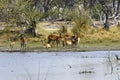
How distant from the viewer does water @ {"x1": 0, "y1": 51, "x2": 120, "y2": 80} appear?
21609mm

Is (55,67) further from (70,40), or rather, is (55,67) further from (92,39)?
(92,39)

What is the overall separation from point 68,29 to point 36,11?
3.85m

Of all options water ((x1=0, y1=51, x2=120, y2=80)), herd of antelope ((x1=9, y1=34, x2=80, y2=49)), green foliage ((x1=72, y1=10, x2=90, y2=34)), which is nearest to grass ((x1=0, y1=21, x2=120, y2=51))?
green foliage ((x1=72, y1=10, x2=90, y2=34))

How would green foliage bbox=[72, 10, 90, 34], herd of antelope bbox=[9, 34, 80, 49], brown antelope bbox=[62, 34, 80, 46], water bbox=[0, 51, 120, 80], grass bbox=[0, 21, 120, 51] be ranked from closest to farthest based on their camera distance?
1. water bbox=[0, 51, 120, 80]
2. herd of antelope bbox=[9, 34, 80, 49]
3. brown antelope bbox=[62, 34, 80, 46]
4. grass bbox=[0, 21, 120, 51]
5. green foliage bbox=[72, 10, 90, 34]

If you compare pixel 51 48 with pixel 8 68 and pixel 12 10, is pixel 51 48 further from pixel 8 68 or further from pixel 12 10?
pixel 8 68

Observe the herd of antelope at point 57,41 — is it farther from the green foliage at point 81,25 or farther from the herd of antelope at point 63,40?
the green foliage at point 81,25

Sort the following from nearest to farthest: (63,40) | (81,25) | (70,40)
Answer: (70,40)
(63,40)
(81,25)

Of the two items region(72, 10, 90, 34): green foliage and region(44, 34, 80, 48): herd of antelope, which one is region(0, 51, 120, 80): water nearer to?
region(44, 34, 80, 48): herd of antelope

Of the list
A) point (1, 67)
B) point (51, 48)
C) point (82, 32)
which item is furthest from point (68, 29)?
point (1, 67)

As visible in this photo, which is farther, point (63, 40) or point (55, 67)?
point (63, 40)

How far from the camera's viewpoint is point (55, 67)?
1024 inches

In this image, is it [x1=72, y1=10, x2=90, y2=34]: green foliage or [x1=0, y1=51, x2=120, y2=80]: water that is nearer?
[x1=0, y1=51, x2=120, y2=80]: water

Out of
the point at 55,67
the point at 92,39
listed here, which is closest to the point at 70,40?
the point at 92,39

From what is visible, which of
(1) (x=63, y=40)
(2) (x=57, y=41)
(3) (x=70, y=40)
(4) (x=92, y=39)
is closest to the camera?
(3) (x=70, y=40)
